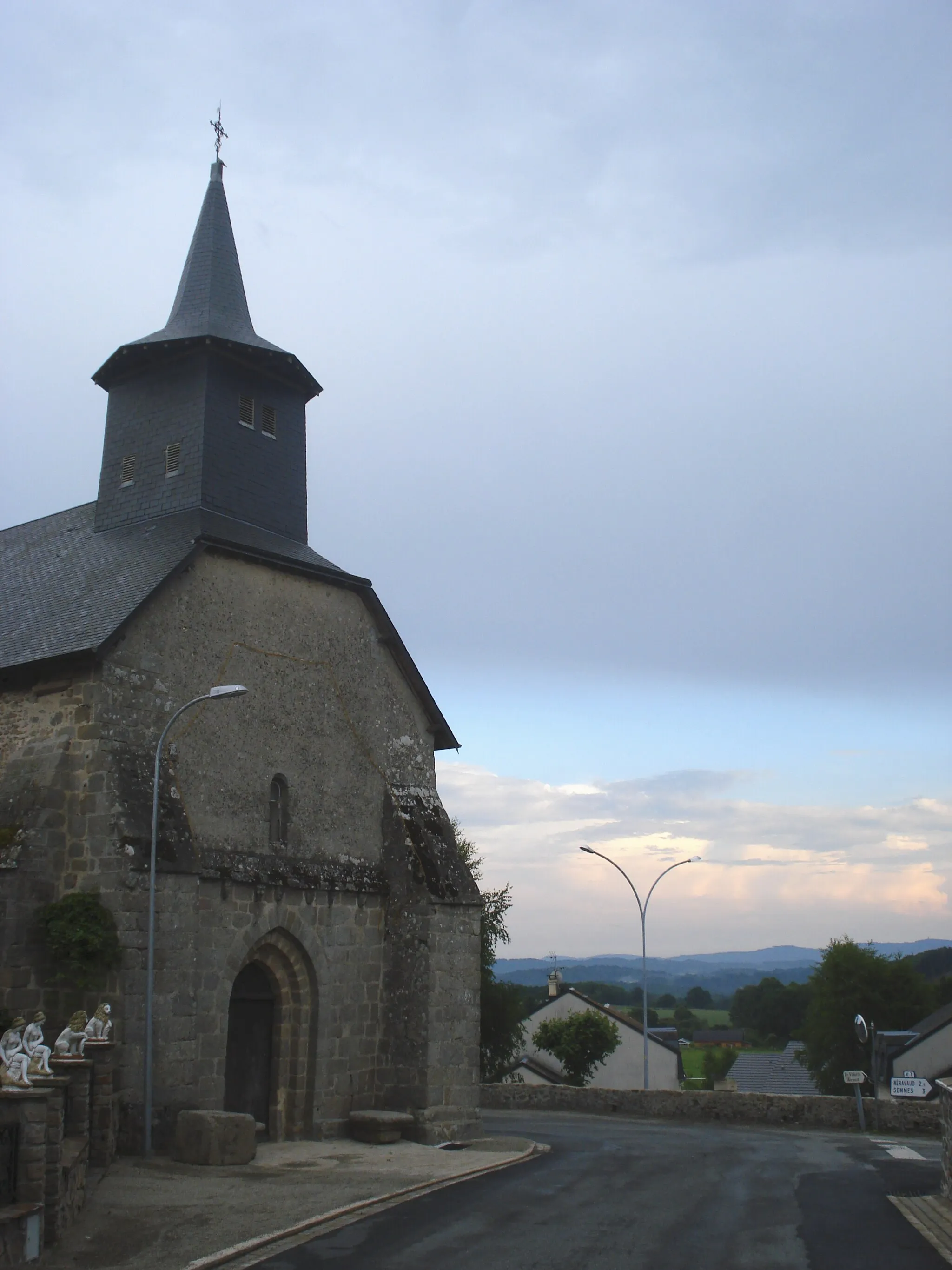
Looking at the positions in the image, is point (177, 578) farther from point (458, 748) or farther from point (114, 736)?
point (458, 748)

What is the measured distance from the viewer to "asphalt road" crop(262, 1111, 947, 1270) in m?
10.2

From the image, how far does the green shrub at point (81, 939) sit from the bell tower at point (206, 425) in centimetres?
791

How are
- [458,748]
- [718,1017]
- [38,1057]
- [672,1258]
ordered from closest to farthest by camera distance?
[672,1258] → [38,1057] → [458,748] → [718,1017]

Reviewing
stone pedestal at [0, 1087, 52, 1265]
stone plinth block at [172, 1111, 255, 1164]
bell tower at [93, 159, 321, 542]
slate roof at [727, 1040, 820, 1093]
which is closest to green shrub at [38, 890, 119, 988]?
stone plinth block at [172, 1111, 255, 1164]

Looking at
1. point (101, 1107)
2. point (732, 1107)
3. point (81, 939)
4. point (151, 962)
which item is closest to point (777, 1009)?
point (732, 1107)

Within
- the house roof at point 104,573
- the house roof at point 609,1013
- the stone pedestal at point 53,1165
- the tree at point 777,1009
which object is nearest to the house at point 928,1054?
the house roof at point 609,1013

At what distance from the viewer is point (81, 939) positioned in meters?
15.0

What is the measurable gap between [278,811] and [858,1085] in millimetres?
13073

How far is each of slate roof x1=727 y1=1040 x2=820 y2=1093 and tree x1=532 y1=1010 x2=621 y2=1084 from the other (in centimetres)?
3597

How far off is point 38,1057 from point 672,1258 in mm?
6190

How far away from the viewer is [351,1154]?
54.9ft

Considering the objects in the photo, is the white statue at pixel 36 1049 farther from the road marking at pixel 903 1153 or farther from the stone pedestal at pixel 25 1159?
the road marking at pixel 903 1153

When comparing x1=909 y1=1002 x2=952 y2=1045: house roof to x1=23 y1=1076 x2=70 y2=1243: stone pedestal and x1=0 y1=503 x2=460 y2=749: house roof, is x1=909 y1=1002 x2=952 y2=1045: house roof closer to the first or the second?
x1=0 y1=503 x2=460 y2=749: house roof

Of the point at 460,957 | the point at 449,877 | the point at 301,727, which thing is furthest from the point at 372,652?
the point at 460,957
